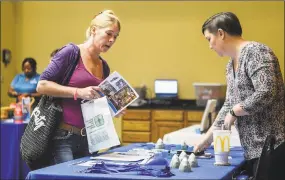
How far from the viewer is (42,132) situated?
2686mm

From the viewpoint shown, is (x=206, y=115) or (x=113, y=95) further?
(x=206, y=115)

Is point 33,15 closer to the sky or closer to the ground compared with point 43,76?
closer to the sky

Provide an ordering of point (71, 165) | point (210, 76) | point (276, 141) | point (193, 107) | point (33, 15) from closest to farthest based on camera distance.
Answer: point (71, 165) → point (276, 141) → point (193, 107) → point (210, 76) → point (33, 15)

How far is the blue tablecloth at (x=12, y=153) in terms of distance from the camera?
508cm

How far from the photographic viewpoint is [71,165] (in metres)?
2.31

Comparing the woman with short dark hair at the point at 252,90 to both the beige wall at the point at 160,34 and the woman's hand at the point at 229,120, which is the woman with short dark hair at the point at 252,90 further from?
the beige wall at the point at 160,34

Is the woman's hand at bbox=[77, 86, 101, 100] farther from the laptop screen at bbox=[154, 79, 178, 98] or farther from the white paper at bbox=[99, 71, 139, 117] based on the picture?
the laptop screen at bbox=[154, 79, 178, 98]

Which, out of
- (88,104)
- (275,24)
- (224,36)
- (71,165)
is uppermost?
(275,24)

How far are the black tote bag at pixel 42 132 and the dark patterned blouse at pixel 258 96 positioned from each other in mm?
863

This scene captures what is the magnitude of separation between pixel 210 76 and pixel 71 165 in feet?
18.3

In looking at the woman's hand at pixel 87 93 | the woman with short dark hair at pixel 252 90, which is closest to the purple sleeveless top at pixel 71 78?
the woman's hand at pixel 87 93

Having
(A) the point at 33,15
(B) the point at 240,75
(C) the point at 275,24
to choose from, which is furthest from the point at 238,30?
(A) the point at 33,15

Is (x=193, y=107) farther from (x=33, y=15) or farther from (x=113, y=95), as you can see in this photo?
(x=113, y=95)

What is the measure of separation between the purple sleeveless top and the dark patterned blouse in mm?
773
